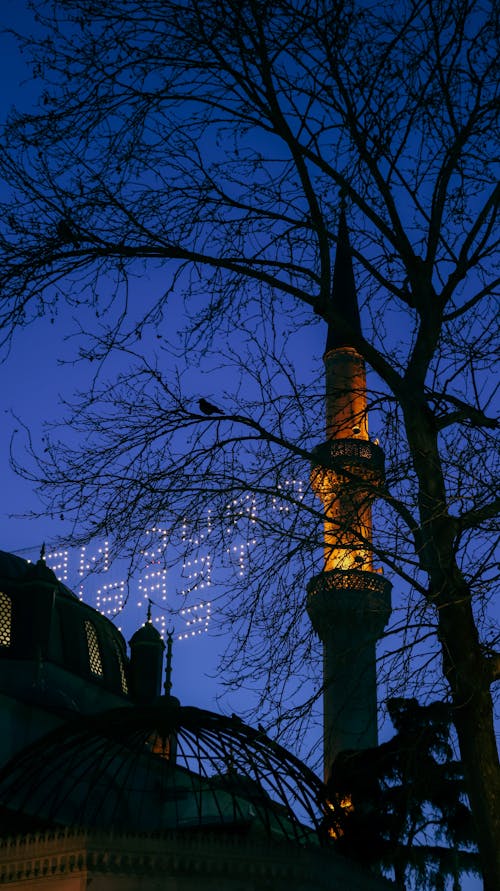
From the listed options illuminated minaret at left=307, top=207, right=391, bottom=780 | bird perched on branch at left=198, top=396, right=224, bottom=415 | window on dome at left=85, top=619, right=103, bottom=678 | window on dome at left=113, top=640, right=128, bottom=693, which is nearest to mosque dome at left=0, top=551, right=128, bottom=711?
window on dome at left=85, top=619, right=103, bottom=678

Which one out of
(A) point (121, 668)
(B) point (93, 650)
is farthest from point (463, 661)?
(A) point (121, 668)

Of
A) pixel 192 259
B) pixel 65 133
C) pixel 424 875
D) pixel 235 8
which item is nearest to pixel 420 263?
pixel 192 259

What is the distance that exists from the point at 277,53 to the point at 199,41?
0.58 metres

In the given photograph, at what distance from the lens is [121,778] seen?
25.5 meters

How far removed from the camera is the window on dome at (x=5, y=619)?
2870 centimetres

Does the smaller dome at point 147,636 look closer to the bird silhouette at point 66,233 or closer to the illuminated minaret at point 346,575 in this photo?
the illuminated minaret at point 346,575

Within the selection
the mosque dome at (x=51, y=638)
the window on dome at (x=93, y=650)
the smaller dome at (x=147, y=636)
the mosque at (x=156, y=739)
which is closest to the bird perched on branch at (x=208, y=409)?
the mosque at (x=156, y=739)

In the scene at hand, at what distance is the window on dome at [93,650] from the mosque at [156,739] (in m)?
0.07

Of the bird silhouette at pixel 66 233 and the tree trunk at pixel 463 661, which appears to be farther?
the bird silhouette at pixel 66 233

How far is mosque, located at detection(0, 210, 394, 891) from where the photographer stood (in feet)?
29.2

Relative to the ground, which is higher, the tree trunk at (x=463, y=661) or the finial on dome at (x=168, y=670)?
the finial on dome at (x=168, y=670)

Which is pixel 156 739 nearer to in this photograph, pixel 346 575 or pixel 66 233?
pixel 346 575

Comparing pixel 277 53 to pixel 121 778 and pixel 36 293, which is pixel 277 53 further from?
pixel 121 778

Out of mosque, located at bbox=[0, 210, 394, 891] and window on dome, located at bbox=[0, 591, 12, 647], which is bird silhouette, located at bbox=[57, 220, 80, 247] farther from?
window on dome, located at bbox=[0, 591, 12, 647]
